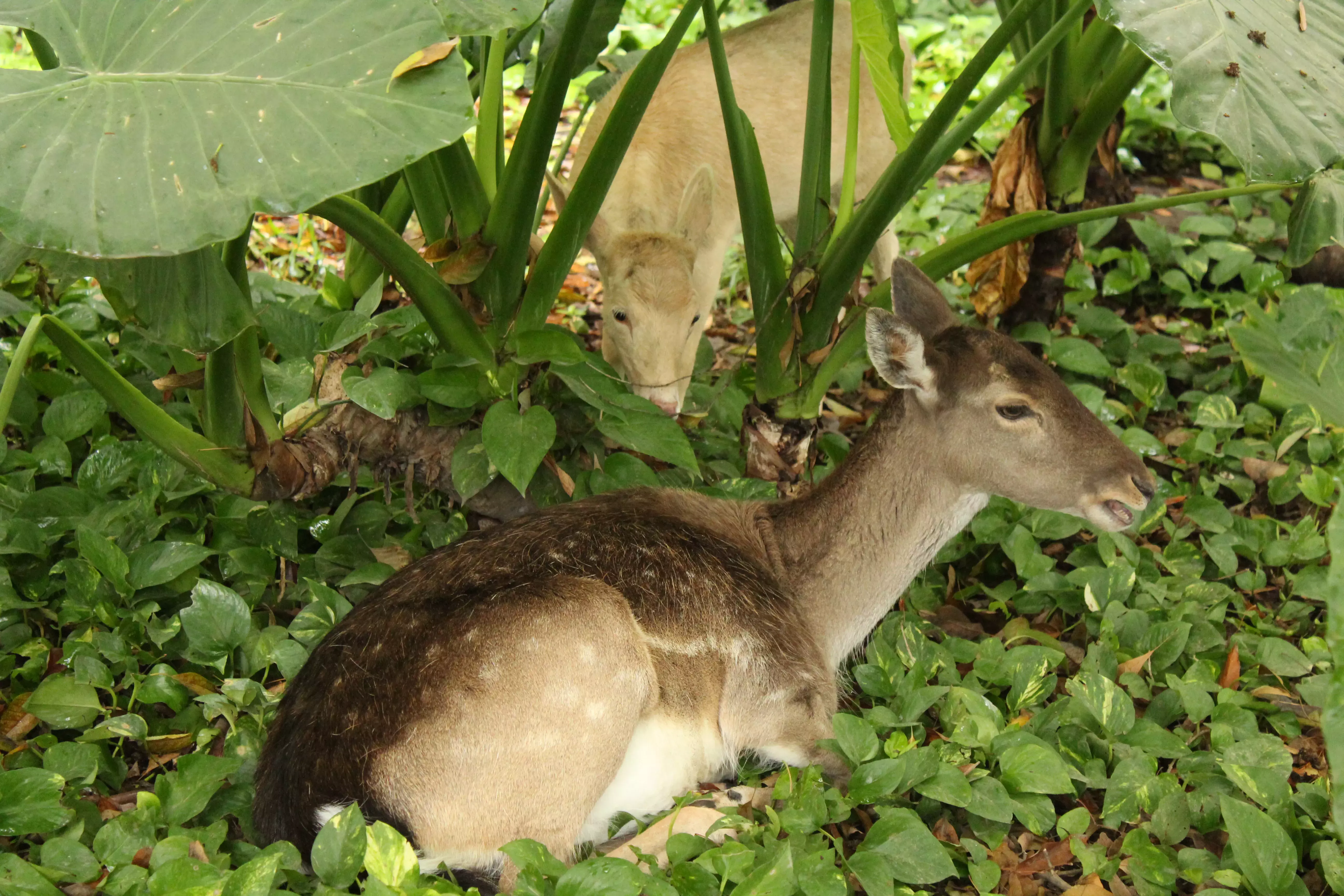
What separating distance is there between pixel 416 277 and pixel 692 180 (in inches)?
74.5

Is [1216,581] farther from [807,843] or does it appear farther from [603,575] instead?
[603,575]

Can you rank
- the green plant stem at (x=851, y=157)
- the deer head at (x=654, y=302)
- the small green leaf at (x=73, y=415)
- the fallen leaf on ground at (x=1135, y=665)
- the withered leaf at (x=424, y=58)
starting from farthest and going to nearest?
the deer head at (x=654, y=302)
the small green leaf at (x=73, y=415)
the green plant stem at (x=851, y=157)
the fallen leaf on ground at (x=1135, y=665)
the withered leaf at (x=424, y=58)

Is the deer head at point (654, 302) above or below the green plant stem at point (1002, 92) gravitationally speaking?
below

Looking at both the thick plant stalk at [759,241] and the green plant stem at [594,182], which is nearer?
the green plant stem at [594,182]

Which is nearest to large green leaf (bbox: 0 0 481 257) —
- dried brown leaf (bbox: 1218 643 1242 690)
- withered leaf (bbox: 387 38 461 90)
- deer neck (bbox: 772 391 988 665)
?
withered leaf (bbox: 387 38 461 90)

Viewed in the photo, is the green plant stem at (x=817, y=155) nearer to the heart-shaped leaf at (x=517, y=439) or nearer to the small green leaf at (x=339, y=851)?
the heart-shaped leaf at (x=517, y=439)

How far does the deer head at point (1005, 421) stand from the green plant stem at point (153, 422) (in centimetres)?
190

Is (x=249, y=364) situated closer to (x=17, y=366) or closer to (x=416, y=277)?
(x=416, y=277)

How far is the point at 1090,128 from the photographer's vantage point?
4.59 m

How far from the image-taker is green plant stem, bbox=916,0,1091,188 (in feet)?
11.1

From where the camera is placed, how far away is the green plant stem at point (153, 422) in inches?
119

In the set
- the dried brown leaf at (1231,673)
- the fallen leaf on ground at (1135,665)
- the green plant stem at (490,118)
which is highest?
the green plant stem at (490,118)

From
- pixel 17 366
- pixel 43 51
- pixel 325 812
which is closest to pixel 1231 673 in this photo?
pixel 325 812

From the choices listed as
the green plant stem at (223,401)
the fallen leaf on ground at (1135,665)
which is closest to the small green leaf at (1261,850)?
the fallen leaf on ground at (1135,665)
